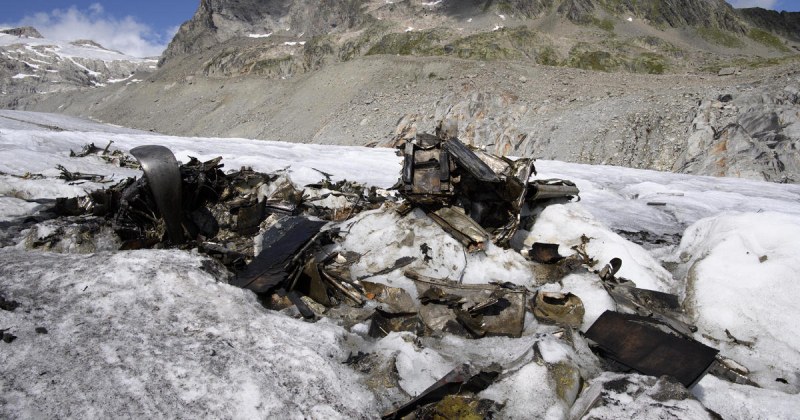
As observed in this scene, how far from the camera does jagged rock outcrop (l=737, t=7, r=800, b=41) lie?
238 feet

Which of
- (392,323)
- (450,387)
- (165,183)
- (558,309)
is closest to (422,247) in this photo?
(392,323)

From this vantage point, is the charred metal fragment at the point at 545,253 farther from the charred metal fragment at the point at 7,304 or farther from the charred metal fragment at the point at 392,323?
the charred metal fragment at the point at 7,304

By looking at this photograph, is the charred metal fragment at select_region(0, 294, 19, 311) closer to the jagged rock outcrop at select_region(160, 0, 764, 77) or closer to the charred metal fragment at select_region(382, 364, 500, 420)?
the charred metal fragment at select_region(382, 364, 500, 420)

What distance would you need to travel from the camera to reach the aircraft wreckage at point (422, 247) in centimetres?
377

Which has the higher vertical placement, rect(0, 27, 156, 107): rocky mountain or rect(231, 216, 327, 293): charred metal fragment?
rect(0, 27, 156, 107): rocky mountain

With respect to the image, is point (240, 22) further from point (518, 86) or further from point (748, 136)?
point (748, 136)

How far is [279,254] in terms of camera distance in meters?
5.48

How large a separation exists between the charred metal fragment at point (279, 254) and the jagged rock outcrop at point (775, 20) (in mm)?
99506

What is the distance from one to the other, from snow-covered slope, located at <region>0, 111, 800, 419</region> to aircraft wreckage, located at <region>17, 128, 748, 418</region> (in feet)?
0.69

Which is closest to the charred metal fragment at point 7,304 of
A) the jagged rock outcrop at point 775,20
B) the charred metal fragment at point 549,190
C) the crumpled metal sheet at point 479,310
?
the crumpled metal sheet at point 479,310

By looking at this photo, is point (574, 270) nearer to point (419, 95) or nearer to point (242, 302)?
point (242, 302)

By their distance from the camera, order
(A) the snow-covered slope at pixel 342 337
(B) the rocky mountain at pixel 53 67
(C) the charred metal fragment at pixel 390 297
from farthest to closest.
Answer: (B) the rocky mountain at pixel 53 67 < (C) the charred metal fragment at pixel 390 297 < (A) the snow-covered slope at pixel 342 337

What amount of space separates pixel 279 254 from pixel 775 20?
4125 inches

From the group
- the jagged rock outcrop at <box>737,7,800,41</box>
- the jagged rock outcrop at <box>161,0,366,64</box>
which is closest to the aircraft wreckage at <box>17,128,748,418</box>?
the jagged rock outcrop at <box>737,7,800,41</box>
